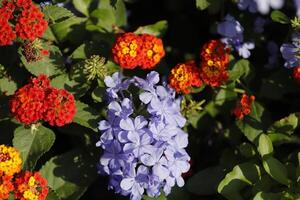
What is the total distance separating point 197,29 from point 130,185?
163 centimetres

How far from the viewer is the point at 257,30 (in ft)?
10.6

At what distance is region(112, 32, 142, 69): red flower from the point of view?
8.40 ft

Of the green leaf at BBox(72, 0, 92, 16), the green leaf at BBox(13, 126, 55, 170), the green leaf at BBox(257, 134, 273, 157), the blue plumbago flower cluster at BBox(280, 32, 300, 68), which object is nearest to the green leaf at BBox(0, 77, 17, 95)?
the green leaf at BBox(13, 126, 55, 170)

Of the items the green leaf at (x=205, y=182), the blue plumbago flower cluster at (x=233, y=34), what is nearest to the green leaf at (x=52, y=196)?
the green leaf at (x=205, y=182)

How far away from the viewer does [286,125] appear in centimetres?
271

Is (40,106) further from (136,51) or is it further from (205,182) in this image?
(205,182)

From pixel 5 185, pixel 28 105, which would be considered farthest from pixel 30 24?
pixel 5 185

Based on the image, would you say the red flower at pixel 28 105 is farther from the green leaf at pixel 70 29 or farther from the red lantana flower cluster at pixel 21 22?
the green leaf at pixel 70 29

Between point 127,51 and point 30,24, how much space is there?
1.51 feet

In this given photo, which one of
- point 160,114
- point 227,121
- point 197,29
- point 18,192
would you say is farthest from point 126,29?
point 18,192

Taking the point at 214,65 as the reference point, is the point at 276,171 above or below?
below

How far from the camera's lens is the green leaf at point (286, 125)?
271 centimetres

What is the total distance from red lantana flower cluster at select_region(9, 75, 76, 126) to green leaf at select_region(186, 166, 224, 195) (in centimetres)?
72

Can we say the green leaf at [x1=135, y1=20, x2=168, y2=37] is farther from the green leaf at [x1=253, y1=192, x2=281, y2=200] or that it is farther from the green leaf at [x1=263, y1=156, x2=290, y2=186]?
the green leaf at [x1=253, y1=192, x2=281, y2=200]
